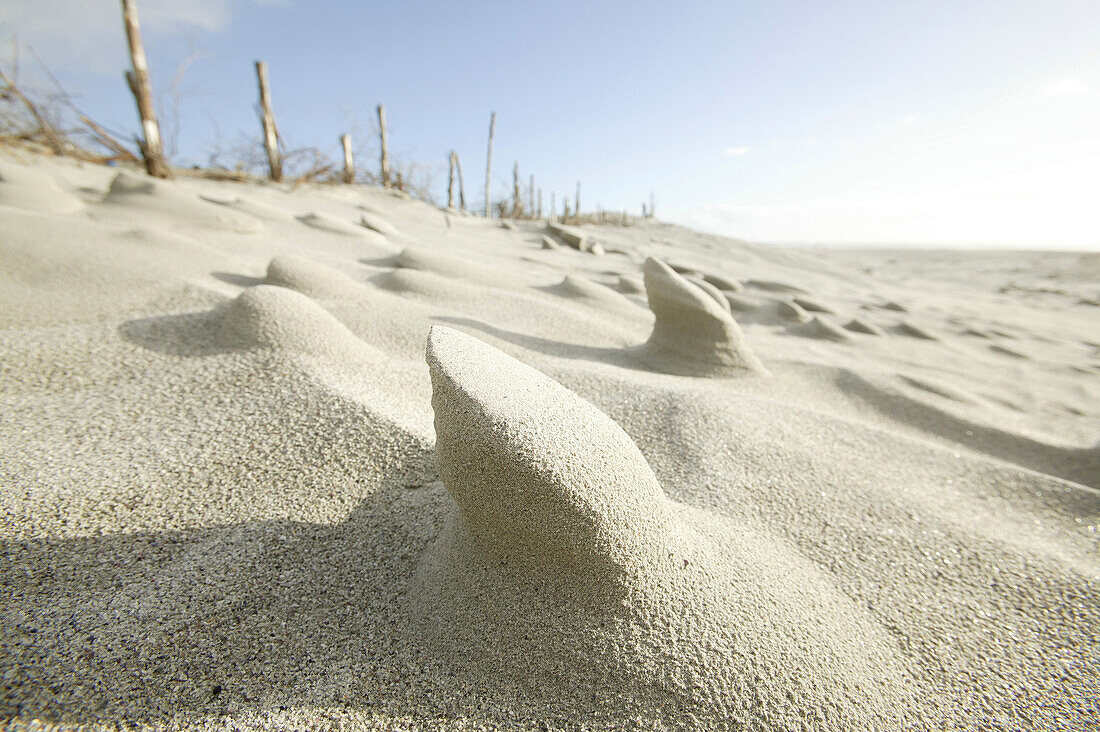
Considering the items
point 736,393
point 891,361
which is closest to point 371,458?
point 736,393

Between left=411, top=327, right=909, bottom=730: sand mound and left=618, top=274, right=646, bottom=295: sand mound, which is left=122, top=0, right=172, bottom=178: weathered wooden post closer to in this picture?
left=618, top=274, right=646, bottom=295: sand mound

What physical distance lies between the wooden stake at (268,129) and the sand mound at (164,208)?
307cm

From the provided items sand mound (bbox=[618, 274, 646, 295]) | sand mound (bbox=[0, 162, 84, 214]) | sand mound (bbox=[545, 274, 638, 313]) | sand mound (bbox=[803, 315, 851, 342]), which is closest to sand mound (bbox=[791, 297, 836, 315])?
sand mound (bbox=[803, 315, 851, 342])

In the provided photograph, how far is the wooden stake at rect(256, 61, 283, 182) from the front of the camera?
18.1 feet

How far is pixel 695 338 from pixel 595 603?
1.35 m

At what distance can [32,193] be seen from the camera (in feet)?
8.27

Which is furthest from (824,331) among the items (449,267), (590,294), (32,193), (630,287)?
(32,193)

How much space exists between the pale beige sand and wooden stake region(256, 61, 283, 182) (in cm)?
443

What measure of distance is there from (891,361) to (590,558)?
237 cm

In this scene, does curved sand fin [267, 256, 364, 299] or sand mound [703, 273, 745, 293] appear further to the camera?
sand mound [703, 273, 745, 293]

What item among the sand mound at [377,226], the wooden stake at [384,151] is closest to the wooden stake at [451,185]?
the wooden stake at [384,151]

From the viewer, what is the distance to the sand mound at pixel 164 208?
8.49 ft

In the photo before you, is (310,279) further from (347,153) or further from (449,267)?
(347,153)

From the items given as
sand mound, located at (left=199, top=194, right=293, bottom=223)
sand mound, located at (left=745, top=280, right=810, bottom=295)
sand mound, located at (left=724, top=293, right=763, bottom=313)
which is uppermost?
sand mound, located at (left=199, top=194, right=293, bottom=223)
